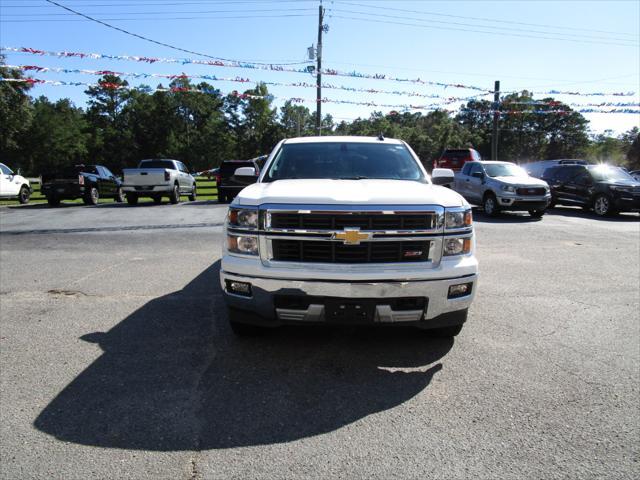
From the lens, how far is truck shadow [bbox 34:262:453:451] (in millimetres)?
2576

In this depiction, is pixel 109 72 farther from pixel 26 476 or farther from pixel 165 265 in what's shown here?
pixel 26 476

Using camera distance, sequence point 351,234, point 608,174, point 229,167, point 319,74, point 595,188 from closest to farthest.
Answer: point 351,234, point 595,188, point 608,174, point 229,167, point 319,74

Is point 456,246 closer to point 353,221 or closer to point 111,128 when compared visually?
point 353,221

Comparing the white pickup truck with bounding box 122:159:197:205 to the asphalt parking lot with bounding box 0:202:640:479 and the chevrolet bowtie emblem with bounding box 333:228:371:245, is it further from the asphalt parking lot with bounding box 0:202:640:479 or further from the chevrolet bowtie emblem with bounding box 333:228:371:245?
the chevrolet bowtie emblem with bounding box 333:228:371:245

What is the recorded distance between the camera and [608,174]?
15156mm

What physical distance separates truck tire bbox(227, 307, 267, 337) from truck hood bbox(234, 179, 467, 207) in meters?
0.89

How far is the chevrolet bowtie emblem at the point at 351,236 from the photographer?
3240mm

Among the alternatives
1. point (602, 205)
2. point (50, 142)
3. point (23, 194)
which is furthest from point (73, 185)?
point (50, 142)

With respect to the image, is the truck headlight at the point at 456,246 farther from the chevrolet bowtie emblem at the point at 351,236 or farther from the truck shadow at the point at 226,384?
the truck shadow at the point at 226,384

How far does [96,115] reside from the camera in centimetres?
8356

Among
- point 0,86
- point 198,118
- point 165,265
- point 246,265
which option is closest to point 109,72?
point 165,265

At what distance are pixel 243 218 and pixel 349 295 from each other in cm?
103

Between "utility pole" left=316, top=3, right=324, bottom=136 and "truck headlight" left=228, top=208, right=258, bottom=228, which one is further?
"utility pole" left=316, top=3, right=324, bottom=136

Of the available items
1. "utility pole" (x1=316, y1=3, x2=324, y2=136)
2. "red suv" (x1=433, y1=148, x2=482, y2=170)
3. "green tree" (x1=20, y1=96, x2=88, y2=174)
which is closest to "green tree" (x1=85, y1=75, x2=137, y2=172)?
"green tree" (x1=20, y1=96, x2=88, y2=174)
